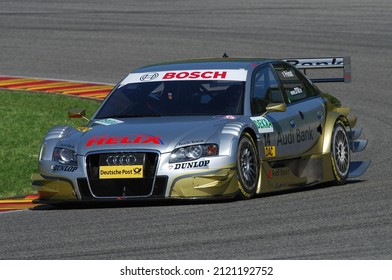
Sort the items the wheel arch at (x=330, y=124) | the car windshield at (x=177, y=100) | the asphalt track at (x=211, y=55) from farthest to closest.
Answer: the wheel arch at (x=330, y=124) < the car windshield at (x=177, y=100) < the asphalt track at (x=211, y=55)

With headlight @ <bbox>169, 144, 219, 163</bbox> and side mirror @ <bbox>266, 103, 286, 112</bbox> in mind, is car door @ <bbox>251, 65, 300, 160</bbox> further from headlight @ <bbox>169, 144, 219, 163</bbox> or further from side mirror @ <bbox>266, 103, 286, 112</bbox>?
headlight @ <bbox>169, 144, 219, 163</bbox>

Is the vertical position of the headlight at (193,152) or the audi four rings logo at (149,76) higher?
the audi four rings logo at (149,76)

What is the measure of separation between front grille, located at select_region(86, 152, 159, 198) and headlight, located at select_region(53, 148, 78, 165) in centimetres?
32

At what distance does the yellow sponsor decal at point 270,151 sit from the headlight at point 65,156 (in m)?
1.75

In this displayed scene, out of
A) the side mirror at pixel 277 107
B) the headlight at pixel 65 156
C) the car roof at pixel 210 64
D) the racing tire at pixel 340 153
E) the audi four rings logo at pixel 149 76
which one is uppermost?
the car roof at pixel 210 64

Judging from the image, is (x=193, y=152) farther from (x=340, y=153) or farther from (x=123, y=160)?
(x=340, y=153)

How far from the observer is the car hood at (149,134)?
10.8 m

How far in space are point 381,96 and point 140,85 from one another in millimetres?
9540

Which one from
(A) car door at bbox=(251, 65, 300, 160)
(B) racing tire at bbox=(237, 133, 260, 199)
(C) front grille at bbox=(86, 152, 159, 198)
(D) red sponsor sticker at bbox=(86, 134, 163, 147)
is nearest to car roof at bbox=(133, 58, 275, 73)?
(A) car door at bbox=(251, 65, 300, 160)

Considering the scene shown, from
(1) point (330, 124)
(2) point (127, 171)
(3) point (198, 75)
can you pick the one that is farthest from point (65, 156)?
(1) point (330, 124)

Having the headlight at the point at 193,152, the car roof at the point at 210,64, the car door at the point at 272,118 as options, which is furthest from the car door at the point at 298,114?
the headlight at the point at 193,152

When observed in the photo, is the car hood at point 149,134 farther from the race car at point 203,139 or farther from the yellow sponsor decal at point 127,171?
the yellow sponsor decal at point 127,171

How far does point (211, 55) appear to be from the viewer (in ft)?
81.9

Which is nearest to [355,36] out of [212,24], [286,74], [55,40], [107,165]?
[212,24]
